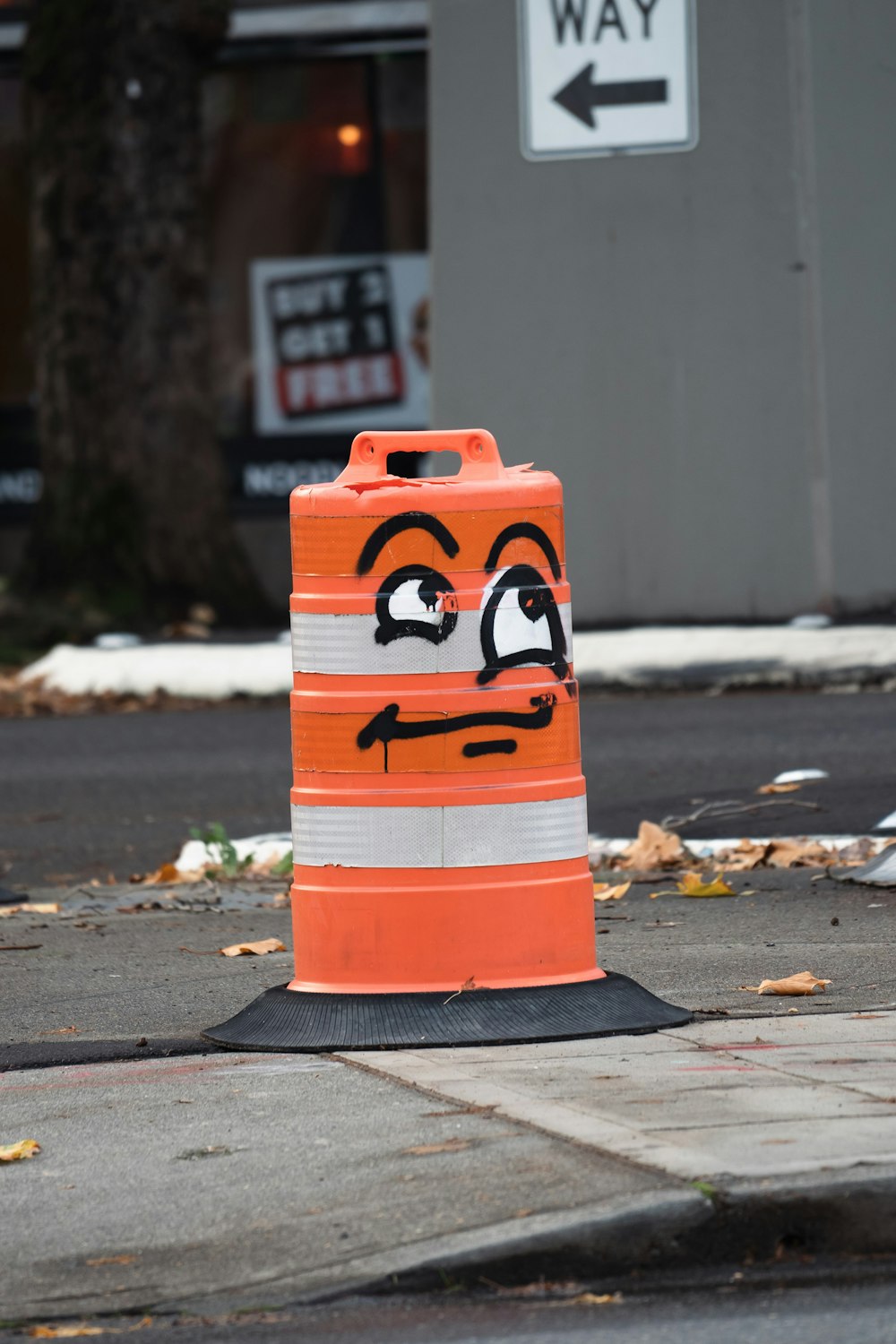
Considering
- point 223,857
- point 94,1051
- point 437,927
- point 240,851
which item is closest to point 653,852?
point 223,857

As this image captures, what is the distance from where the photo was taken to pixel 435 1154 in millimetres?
3994

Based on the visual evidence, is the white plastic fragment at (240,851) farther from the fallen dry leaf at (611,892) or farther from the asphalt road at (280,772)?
the fallen dry leaf at (611,892)

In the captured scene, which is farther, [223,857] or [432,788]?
[223,857]

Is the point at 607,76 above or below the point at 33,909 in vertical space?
above

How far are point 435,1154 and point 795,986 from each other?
63.3 inches

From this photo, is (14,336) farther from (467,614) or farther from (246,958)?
(467,614)

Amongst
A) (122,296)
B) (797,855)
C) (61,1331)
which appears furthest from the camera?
(122,296)

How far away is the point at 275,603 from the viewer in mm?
17562

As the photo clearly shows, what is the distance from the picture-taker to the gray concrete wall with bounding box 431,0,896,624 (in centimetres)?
1309

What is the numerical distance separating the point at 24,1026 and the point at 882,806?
12.8ft

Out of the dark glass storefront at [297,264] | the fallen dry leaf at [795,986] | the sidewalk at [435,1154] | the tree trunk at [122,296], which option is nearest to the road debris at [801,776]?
the sidewalk at [435,1154]

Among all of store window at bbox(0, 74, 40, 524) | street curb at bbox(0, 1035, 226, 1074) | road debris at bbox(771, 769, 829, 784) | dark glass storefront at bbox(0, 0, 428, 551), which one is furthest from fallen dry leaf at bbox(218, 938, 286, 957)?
store window at bbox(0, 74, 40, 524)

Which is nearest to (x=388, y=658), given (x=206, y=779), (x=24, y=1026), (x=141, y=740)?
(x=24, y=1026)

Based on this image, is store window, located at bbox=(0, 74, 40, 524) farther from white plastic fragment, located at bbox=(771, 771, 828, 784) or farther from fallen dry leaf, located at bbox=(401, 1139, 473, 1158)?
fallen dry leaf, located at bbox=(401, 1139, 473, 1158)
